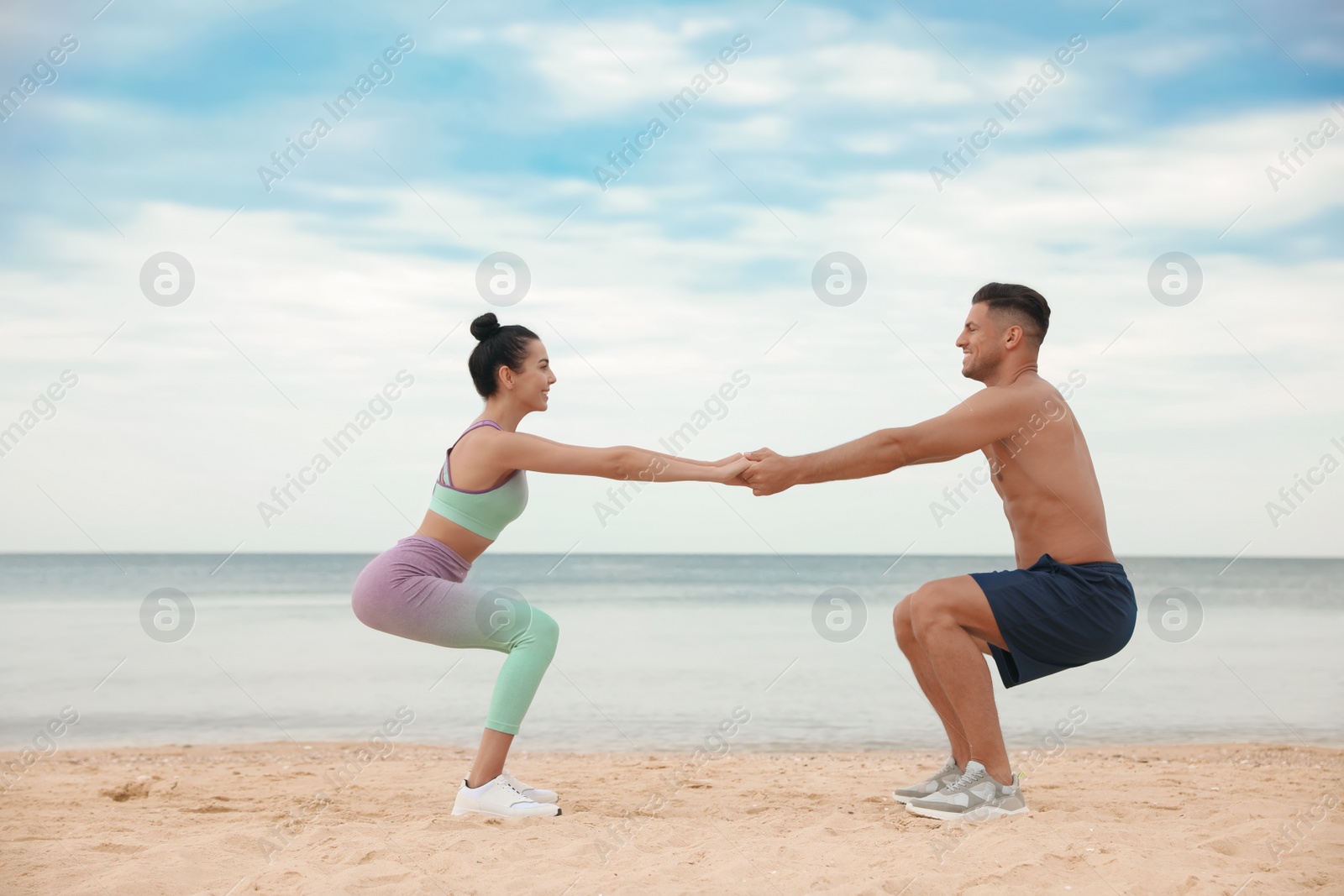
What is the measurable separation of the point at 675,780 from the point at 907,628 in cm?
175

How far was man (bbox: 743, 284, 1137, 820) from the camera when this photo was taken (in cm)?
404

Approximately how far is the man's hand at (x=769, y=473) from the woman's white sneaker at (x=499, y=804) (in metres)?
1.91

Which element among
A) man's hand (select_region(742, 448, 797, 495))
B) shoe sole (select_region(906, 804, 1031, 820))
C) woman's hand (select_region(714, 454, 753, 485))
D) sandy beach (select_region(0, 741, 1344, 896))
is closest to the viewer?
sandy beach (select_region(0, 741, 1344, 896))

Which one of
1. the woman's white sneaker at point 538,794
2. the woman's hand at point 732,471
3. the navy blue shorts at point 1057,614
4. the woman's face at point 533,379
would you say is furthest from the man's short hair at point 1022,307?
the woman's white sneaker at point 538,794

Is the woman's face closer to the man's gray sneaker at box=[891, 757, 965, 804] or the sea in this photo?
the sea

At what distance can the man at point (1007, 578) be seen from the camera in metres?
4.04

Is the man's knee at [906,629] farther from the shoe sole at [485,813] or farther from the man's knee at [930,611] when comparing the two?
the shoe sole at [485,813]

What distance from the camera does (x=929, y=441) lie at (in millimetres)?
4301

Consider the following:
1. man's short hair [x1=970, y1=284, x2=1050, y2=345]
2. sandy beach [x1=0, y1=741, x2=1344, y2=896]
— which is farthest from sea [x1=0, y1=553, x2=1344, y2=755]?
man's short hair [x1=970, y1=284, x2=1050, y2=345]

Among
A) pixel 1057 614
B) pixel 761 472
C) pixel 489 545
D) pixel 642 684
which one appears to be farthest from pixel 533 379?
pixel 642 684

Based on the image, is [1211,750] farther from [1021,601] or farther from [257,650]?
[257,650]

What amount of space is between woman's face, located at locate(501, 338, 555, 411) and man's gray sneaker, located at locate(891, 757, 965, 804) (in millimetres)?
2435

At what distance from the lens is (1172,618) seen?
21.2 meters

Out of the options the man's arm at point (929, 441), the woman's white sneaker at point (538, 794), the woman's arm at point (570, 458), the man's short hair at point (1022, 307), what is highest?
the man's short hair at point (1022, 307)
